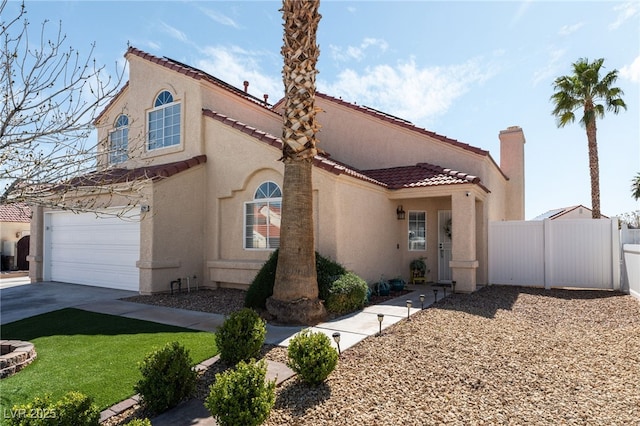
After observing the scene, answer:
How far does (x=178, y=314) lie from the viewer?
973 centimetres

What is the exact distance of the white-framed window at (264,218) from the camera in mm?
12523

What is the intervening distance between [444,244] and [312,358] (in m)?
11.0

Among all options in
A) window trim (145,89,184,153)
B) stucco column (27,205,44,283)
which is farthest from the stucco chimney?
stucco column (27,205,44,283)

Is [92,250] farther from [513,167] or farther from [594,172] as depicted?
[594,172]

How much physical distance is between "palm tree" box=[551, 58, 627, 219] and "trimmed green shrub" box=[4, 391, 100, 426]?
22.2 m

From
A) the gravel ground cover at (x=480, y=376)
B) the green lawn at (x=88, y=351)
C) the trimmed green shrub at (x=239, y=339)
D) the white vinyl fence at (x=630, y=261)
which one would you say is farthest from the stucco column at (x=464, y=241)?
the trimmed green shrub at (x=239, y=339)

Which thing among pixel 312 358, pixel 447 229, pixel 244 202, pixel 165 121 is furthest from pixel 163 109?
pixel 312 358

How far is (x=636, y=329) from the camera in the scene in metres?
8.22

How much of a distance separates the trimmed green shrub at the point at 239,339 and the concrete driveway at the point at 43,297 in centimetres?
657

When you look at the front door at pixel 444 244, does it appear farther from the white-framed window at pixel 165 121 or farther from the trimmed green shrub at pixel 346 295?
the white-framed window at pixel 165 121

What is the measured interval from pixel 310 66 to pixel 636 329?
901cm

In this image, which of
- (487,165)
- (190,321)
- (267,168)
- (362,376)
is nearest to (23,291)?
(190,321)

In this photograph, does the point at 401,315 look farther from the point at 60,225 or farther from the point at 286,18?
the point at 60,225

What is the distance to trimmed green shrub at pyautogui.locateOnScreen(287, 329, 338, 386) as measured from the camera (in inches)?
210
